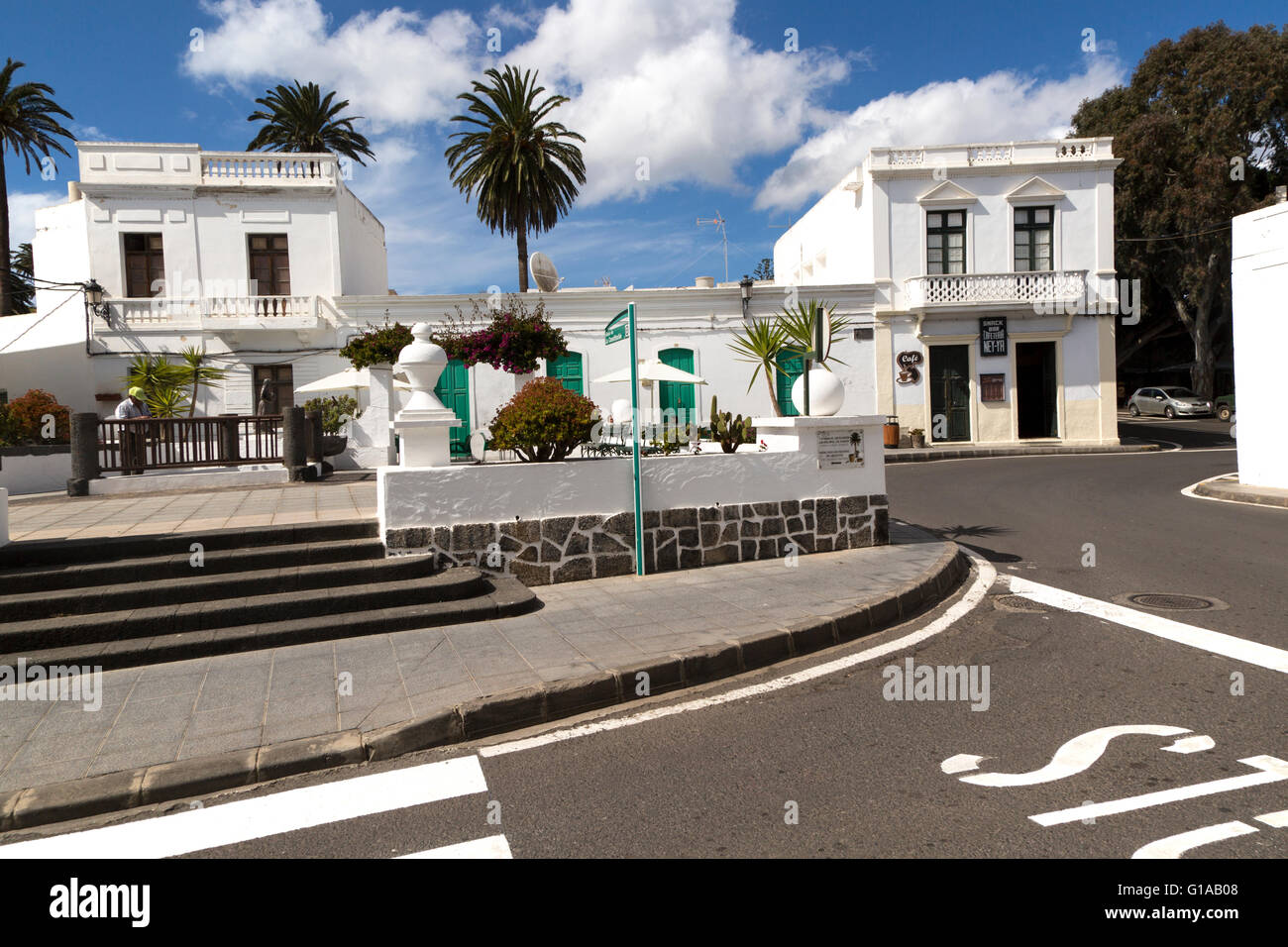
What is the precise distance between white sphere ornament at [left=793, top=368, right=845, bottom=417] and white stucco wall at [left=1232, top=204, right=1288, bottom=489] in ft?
28.9

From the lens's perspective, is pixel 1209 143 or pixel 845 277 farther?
pixel 1209 143

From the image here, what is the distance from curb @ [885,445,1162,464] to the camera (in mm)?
23203

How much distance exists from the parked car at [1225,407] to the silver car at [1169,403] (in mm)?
354

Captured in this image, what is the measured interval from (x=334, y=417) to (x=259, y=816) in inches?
645

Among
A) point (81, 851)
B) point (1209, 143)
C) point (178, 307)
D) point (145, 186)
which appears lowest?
point (81, 851)

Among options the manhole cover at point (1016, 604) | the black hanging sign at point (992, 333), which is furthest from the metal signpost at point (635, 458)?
the black hanging sign at point (992, 333)

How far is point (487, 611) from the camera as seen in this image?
659cm

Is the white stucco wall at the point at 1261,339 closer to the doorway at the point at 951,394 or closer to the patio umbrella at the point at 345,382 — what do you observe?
the doorway at the point at 951,394

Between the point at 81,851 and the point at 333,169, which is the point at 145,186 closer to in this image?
the point at 333,169

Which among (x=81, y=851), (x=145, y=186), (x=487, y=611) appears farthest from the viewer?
(x=145, y=186)

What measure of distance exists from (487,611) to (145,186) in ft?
73.4
